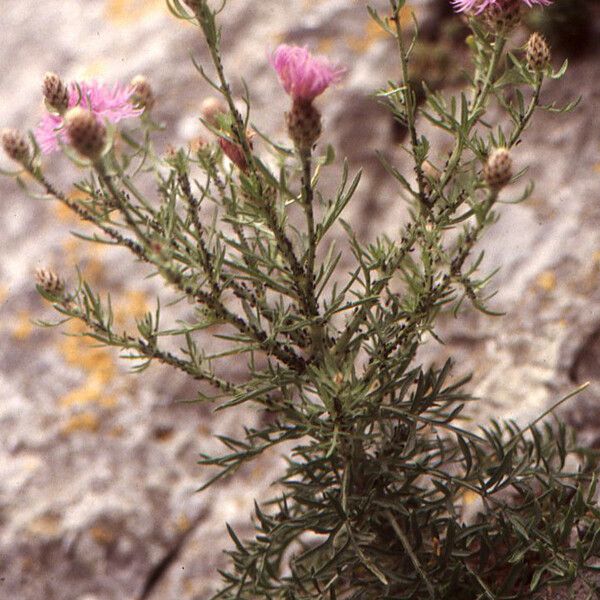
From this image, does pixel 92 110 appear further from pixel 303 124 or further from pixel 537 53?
pixel 537 53

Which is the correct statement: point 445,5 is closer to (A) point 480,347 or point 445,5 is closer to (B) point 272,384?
(A) point 480,347

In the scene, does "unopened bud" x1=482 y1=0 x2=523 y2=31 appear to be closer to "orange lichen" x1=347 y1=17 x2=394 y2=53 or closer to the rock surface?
the rock surface

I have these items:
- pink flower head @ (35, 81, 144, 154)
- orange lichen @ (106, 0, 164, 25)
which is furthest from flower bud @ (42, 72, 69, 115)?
orange lichen @ (106, 0, 164, 25)

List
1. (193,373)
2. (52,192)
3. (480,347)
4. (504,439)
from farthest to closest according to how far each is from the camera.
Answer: (480,347)
(504,439)
(193,373)
(52,192)

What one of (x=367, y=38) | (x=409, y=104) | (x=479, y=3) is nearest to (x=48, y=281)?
(x=409, y=104)

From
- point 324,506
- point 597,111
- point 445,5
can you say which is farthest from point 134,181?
point 324,506
